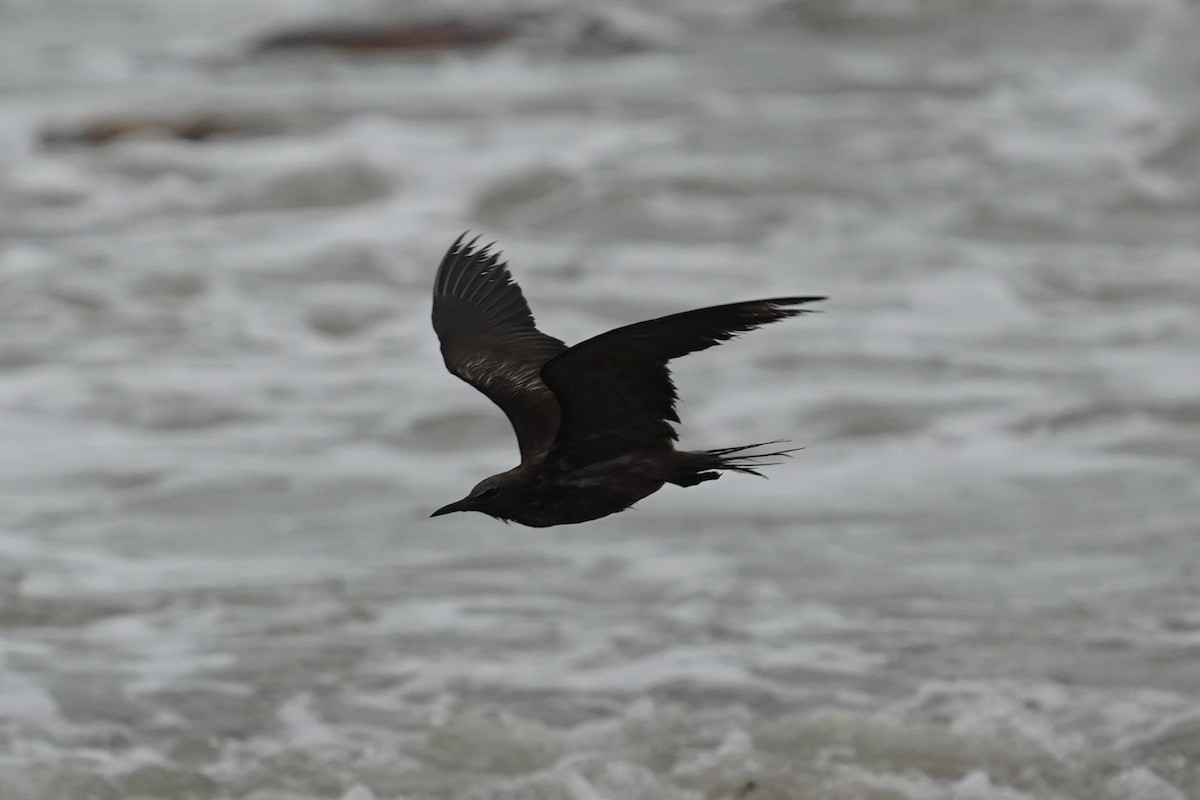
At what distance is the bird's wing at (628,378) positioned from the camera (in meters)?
3.53

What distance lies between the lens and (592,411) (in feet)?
13.0

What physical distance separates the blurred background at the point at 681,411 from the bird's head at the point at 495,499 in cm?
170

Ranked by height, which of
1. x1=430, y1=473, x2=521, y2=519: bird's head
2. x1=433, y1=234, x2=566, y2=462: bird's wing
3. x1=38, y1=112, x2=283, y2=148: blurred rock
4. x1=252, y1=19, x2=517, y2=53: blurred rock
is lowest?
x1=430, y1=473, x2=521, y2=519: bird's head

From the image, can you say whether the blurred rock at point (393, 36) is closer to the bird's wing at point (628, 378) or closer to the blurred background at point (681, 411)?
the blurred background at point (681, 411)

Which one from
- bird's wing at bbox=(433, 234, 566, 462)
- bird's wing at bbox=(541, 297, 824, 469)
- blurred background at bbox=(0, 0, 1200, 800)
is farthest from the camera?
blurred background at bbox=(0, 0, 1200, 800)

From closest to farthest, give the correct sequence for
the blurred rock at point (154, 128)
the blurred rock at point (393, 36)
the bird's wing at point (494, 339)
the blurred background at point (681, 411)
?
1. the bird's wing at point (494, 339)
2. the blurred background at point (681, 411)
3. the blurred rock at point (154, 128)
4. the blurred rock at point (393, 36)

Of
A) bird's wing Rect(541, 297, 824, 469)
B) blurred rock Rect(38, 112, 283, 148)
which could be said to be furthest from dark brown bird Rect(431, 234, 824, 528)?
blurred rock Rect(38, 112, 283, 148)

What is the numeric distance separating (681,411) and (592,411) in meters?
6.20

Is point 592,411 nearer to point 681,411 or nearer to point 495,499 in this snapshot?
point 495,499

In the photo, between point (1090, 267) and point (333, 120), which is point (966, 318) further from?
point (333, 120)

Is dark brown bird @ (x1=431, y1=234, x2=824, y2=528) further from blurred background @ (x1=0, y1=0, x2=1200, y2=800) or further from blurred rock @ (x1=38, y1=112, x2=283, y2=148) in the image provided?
blurred rock @ (x1=38, y1=112, x2=283, y2=148)

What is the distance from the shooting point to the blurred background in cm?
592

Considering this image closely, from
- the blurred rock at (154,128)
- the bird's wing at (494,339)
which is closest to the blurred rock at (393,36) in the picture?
the blurred rock at (154,128)

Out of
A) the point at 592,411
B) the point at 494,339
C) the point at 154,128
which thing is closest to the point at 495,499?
the point at 592,411
